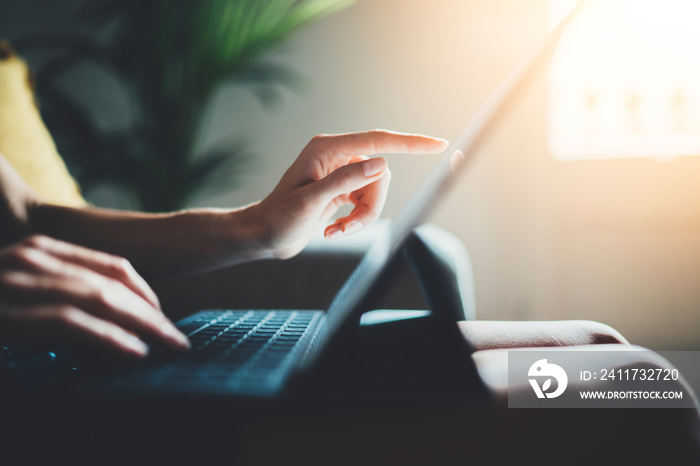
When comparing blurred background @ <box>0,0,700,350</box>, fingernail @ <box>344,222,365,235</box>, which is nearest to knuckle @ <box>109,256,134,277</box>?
fingernail @ <box>344,222,365,235</box>

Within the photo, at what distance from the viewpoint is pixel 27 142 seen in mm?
820

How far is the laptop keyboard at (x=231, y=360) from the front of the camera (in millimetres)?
264

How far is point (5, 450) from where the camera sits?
25cm

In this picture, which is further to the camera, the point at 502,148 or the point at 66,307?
the point at 502,148

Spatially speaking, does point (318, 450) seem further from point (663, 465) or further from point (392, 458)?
point (663, 465)

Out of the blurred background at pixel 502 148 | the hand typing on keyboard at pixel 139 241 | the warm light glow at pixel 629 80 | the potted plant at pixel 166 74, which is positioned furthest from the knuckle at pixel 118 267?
the warm light glow at pixel 629 80

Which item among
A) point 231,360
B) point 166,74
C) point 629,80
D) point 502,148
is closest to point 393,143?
point 231,360

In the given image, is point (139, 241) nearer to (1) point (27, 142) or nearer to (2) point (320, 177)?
(2) point (320, 177)

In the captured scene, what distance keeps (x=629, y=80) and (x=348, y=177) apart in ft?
5.94

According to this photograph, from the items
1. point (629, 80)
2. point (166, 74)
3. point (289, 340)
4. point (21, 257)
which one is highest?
point (166, 74)

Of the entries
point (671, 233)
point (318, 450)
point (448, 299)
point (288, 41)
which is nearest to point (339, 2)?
point (288, 41)

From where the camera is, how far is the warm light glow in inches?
66.7

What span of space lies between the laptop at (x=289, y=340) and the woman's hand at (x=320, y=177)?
0.08m

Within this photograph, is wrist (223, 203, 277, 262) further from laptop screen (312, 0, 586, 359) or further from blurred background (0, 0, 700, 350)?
blurred background (0, 0, 700, 350)
